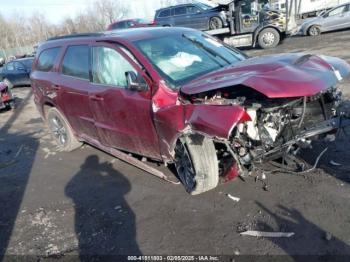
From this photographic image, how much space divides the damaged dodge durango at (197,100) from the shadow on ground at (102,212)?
412 mm

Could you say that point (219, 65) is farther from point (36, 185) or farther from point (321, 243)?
point (36, 185)

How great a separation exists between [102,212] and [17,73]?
1539cm

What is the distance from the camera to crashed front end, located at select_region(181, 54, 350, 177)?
134 inches

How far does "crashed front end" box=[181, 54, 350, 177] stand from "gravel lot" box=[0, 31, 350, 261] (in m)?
0.53

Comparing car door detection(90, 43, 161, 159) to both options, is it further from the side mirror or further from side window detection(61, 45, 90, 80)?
side window detection(61, 45, 90, 80)

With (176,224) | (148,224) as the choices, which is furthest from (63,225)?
(176,224)

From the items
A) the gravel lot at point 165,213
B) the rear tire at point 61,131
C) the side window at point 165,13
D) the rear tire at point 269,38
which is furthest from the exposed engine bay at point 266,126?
the side window at point 165,13

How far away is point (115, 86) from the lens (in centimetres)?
454

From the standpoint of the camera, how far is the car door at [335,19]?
63.4ft

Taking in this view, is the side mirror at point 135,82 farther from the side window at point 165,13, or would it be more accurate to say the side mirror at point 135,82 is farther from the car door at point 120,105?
the side window at point 165,13

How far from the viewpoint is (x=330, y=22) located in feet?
64.4

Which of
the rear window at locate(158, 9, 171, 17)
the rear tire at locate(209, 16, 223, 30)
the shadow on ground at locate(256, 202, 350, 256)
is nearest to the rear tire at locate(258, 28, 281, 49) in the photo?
the rear tire at locate(209, 16, 223, 30)

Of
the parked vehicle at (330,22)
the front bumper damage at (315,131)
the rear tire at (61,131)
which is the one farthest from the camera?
the parked vehicle at (330,22)

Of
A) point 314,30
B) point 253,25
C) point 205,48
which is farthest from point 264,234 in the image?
point 314,30
